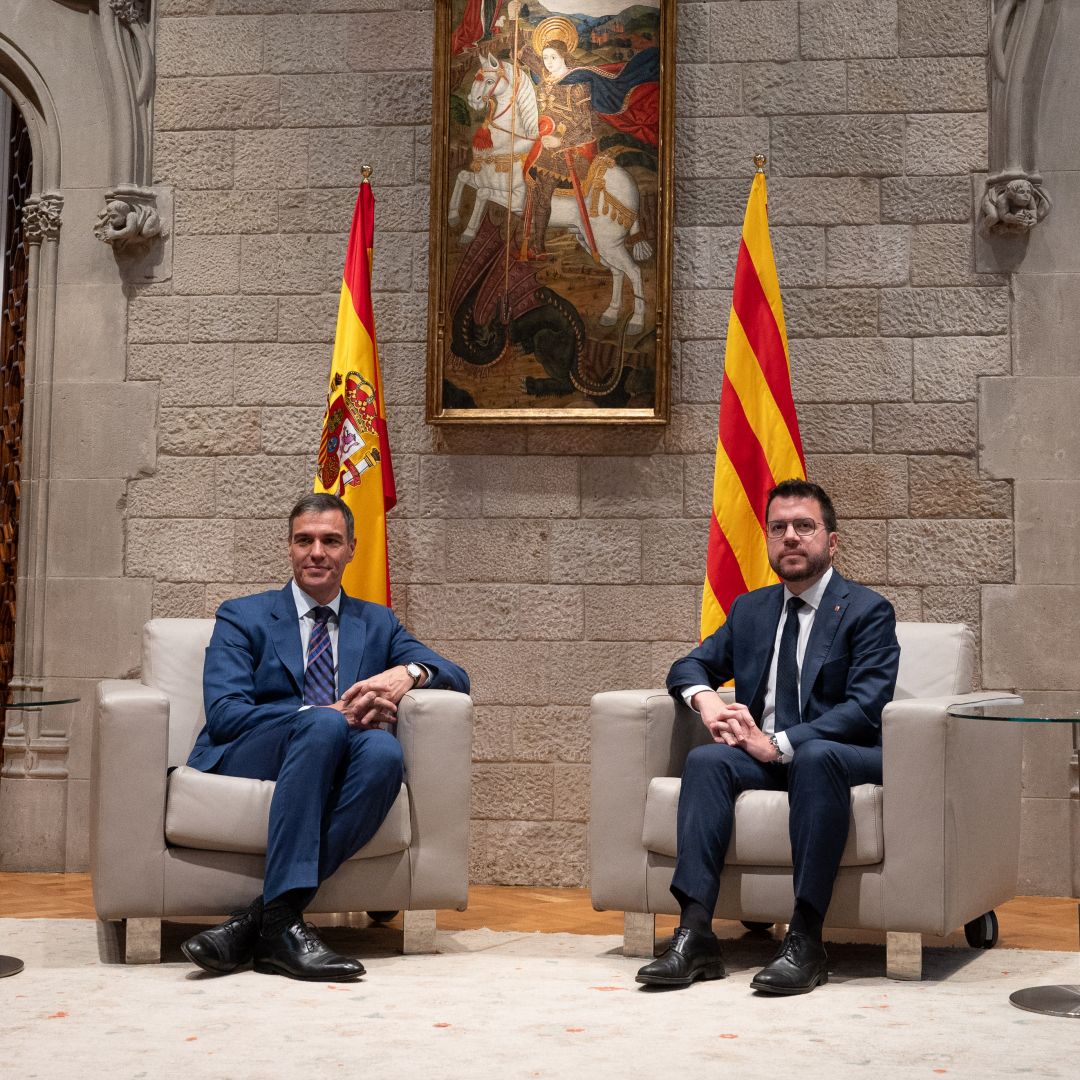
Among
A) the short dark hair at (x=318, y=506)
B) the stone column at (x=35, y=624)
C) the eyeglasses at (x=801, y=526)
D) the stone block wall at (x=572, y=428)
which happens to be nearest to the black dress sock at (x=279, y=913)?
the short dark hair at (x=318, y=506)

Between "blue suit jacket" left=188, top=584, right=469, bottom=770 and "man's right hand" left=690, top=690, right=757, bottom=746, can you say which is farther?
"blue suit jacket" left=188, top=584, right=469, bottom=770

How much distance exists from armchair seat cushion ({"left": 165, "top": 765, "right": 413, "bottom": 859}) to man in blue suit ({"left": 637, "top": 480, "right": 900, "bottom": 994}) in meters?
0.97

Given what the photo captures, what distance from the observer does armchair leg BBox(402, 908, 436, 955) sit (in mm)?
3535

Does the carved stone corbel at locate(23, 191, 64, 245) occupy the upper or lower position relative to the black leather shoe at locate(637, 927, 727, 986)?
upper

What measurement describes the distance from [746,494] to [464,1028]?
2172 millimetres

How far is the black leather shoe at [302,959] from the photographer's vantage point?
10.3 feet

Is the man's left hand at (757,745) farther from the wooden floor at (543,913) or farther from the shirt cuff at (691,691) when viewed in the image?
the wooden floor at (543,913)

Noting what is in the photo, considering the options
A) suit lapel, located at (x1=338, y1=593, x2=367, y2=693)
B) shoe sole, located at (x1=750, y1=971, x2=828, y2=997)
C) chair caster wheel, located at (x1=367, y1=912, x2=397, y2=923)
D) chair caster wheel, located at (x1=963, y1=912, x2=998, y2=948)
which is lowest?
chair caster wheel, located at (x1=367, y1=912, x2=397, y2=923)

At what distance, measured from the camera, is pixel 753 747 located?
3.40 meters

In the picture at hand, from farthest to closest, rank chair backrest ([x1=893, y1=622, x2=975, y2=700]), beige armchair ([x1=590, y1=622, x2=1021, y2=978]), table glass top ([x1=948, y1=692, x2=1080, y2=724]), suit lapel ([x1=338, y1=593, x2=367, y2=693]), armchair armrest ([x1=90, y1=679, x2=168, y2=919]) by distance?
chair backrest ([x1=893, y1=622, x2=975, y2=700]) < suit lapel ([x1=338, y1=593, x2=367, y2=693]) < armchair armrest ([x1=90, y1=679, x2=168, y2=919]) < beige armchair ([x1=590, y1=622, x2=1021, y2=978]) < table glass top ([x1=948, y1=692, x2=1080, y2=724])

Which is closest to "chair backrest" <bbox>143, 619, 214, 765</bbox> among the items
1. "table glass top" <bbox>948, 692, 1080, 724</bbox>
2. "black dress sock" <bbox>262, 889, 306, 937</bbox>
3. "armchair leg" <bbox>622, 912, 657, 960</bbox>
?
"black dress sock" <bbox>262, 889, 306, 937</bbox>

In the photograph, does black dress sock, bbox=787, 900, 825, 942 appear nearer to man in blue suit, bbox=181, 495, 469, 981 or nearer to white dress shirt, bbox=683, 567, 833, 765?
white dress shirt, bbox=683, 567, 833, 765

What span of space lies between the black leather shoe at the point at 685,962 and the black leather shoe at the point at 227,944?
2.92ft

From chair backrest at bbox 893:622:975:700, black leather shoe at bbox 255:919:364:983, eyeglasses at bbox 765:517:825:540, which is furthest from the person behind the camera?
chair backrest at bbox 893:622:975:700
